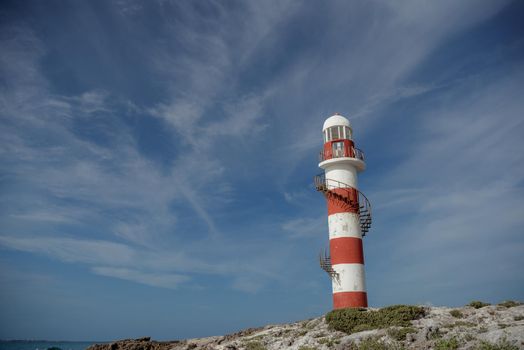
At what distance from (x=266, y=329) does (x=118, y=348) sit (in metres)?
11.0

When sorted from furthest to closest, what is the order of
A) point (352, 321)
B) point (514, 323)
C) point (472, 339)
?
point (352, 321) → point (514, 323) → point (472, 339)

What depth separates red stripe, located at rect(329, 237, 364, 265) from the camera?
29.3 m

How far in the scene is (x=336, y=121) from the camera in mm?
32875

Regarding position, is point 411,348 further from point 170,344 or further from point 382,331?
point 170,344

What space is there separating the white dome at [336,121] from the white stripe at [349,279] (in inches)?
430

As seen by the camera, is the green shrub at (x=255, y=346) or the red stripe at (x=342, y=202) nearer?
the green shrub at (x=255, y=346)

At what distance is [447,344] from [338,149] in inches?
689

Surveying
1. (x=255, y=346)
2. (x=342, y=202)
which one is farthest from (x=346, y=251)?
(x=255, y=346)

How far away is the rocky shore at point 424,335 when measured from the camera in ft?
54.1

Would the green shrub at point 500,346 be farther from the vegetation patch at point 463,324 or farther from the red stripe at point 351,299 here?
the red stripe at point 351,299

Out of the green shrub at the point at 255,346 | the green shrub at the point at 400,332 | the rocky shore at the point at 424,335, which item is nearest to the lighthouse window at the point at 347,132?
the rocky shore at the point at 424,335

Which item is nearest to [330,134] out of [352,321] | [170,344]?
[352,321]

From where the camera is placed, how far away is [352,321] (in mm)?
25250

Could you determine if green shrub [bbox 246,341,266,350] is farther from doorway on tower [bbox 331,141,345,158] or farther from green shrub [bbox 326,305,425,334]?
doorway on tower [bbox 331,141,345,158]
